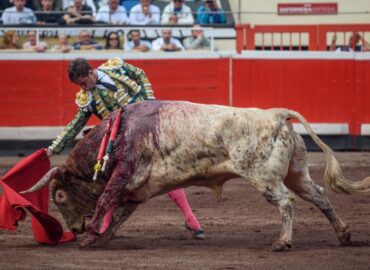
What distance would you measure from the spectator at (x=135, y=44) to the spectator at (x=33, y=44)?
3.28ft

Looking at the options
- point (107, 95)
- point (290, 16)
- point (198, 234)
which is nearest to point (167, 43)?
point (290, 16)

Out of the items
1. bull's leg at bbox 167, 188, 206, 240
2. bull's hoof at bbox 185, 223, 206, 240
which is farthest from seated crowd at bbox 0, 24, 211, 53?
bull's hoof at bbox 185, 223, 206, 240

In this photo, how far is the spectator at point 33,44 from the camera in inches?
560

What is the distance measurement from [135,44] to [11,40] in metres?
1.50

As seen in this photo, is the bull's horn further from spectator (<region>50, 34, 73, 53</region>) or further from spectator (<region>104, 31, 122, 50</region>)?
spectator (<region>104, 31, 122, 50</region>)

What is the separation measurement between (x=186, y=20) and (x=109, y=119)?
24.2 feet

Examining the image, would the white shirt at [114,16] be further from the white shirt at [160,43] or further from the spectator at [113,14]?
the white shirt at [160,43]

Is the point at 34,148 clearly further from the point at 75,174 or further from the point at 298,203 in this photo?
the point at 75,174

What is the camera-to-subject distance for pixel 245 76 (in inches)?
561

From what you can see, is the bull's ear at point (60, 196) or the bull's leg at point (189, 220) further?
the bull's leg at point (189, 220)

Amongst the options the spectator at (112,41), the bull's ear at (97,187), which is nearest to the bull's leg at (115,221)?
the bull's ear at (97,187)

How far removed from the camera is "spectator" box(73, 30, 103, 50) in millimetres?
14352

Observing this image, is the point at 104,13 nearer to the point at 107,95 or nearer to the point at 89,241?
the point at 107,95

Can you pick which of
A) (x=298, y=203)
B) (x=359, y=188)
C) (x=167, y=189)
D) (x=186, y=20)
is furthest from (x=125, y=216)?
(x=186, y=20)
